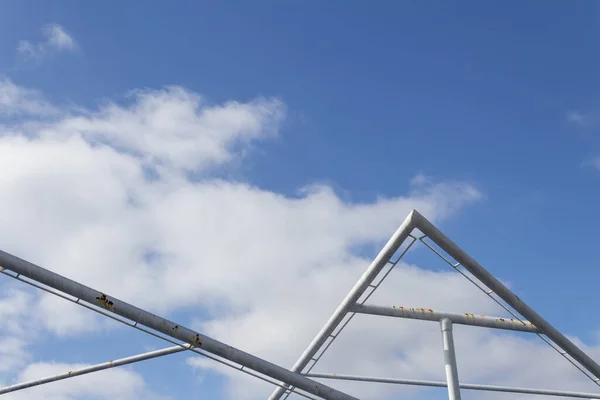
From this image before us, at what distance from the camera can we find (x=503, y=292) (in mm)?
24422

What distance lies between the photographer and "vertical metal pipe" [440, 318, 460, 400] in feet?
82.8

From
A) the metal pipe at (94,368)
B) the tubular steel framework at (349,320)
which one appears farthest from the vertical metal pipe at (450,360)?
the metal pipe at (94,368)

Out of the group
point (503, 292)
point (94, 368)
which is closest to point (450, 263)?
point (503, 292)

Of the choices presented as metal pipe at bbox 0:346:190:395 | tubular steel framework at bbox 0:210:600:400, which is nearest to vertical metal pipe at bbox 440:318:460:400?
tubular steel framework at bbox 0:210:600:400

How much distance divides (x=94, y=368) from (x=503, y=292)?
1579 cm

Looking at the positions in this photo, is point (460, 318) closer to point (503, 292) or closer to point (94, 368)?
point (503, 292)

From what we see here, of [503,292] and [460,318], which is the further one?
[460,318]

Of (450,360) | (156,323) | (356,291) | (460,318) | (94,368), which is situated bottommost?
(94,368)

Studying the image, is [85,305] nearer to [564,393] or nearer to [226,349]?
[226,349]

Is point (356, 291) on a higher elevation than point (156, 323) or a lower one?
higher

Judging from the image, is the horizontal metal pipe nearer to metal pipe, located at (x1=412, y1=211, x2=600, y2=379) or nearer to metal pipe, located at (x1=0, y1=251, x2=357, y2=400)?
metal pipe, located at (x1=412, y1=211, x2=600, y2=379)

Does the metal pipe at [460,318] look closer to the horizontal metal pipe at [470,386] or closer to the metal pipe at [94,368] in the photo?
the horizontal metal pipe at [470,386]

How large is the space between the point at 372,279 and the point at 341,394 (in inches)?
175

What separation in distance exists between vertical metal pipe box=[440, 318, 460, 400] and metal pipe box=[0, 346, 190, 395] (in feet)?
35.7
